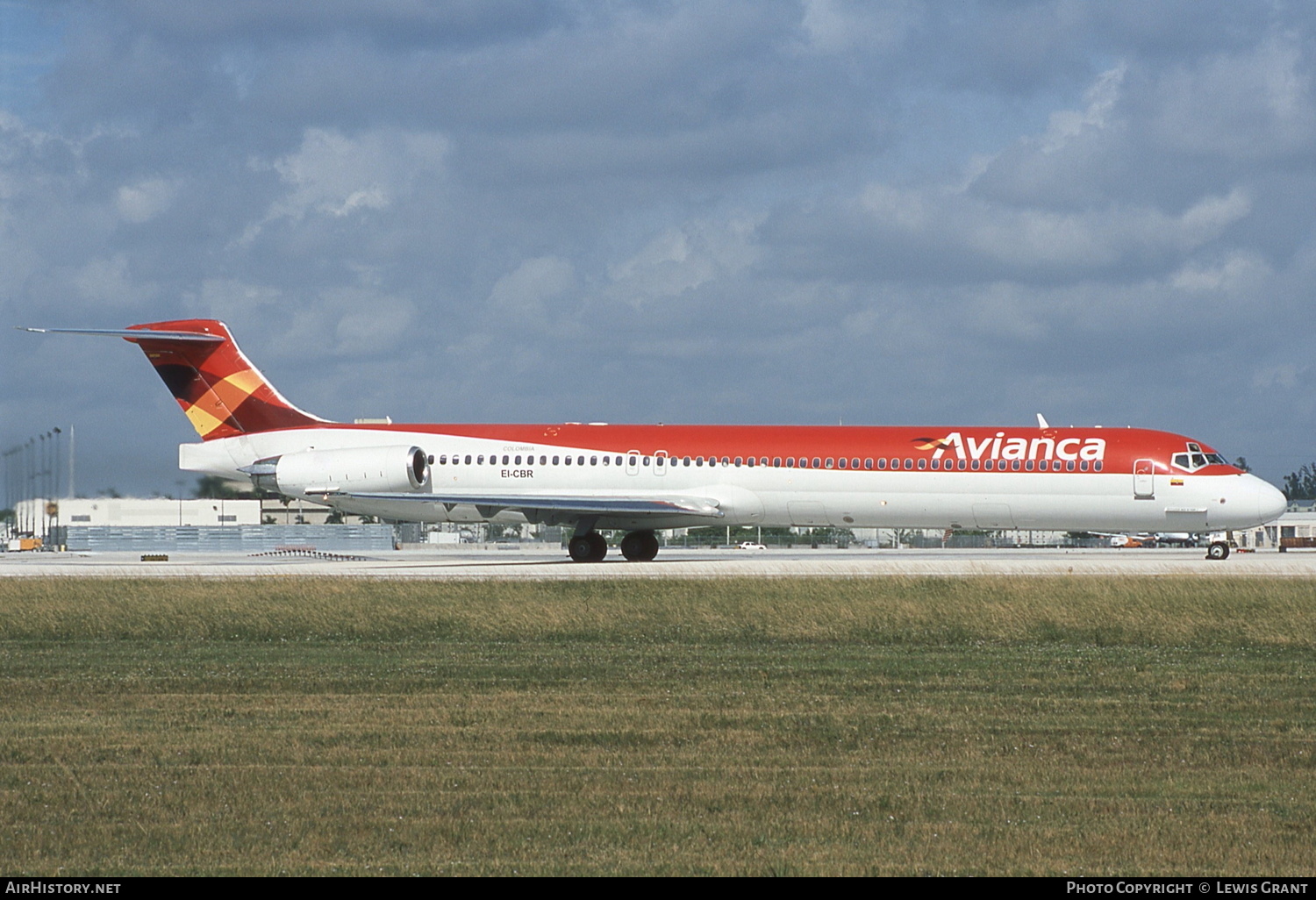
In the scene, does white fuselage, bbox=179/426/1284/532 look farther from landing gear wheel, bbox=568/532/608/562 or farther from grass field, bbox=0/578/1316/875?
grass field, bbox=0/578/1316/875

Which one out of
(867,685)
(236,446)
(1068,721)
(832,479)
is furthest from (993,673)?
(236,446)

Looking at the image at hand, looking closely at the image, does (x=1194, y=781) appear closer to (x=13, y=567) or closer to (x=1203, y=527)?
(x=1203, y=527)

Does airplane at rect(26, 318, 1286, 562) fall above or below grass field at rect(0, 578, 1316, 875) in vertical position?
above

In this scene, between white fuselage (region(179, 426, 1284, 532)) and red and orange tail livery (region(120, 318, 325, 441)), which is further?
red and orange tail livery (region(120, 318, 325, 441))

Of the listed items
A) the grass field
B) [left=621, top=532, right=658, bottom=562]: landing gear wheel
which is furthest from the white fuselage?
the grass field

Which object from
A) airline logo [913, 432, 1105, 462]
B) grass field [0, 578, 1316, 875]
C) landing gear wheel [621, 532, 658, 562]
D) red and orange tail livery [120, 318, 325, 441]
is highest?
red and orange tail livery [120, 318, 325, 441]

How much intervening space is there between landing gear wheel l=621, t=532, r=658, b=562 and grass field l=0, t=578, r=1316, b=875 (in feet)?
60.2

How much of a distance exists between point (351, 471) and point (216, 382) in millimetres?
5550

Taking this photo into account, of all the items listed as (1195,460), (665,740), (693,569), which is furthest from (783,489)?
(665,740)

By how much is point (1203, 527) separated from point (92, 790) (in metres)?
31.7

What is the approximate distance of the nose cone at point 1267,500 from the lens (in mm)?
35625

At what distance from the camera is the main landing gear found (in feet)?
128

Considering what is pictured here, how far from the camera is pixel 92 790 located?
31.8 ft

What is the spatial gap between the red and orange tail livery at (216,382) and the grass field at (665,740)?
19.5 metres
